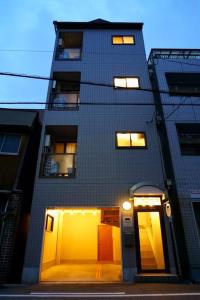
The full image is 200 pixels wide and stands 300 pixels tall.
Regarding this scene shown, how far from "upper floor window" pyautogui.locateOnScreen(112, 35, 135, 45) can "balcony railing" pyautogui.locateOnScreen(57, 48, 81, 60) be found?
2428 mm

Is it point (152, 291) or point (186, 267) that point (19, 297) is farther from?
point (186, 267)

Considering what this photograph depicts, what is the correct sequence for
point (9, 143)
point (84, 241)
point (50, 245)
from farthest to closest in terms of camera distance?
point (84, 241), point (50, 245), point (9, 143)

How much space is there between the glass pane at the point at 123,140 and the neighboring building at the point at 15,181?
411cm

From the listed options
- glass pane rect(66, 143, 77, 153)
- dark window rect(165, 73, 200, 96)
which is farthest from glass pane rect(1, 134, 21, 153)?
dark window rect(165, 73, 200, 96)

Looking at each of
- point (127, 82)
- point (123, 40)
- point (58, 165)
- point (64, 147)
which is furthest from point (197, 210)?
point (123, 40)

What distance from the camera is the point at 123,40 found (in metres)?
13.2

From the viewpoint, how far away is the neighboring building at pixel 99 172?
25.6 ft

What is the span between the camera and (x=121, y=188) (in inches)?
337

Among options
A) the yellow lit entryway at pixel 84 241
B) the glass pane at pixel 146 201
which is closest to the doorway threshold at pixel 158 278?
the glass pane at pixel 146 201

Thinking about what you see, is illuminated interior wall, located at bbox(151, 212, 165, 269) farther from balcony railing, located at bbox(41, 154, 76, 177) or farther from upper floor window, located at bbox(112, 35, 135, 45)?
upper floor window, located at bbox(112, 35, 135, 45)

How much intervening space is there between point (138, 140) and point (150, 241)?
446 cm

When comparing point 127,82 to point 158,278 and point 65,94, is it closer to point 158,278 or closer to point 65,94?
point 65,94

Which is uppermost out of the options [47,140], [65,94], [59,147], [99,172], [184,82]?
[184,82]

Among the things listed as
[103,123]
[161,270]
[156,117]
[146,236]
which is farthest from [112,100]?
[161,270]
